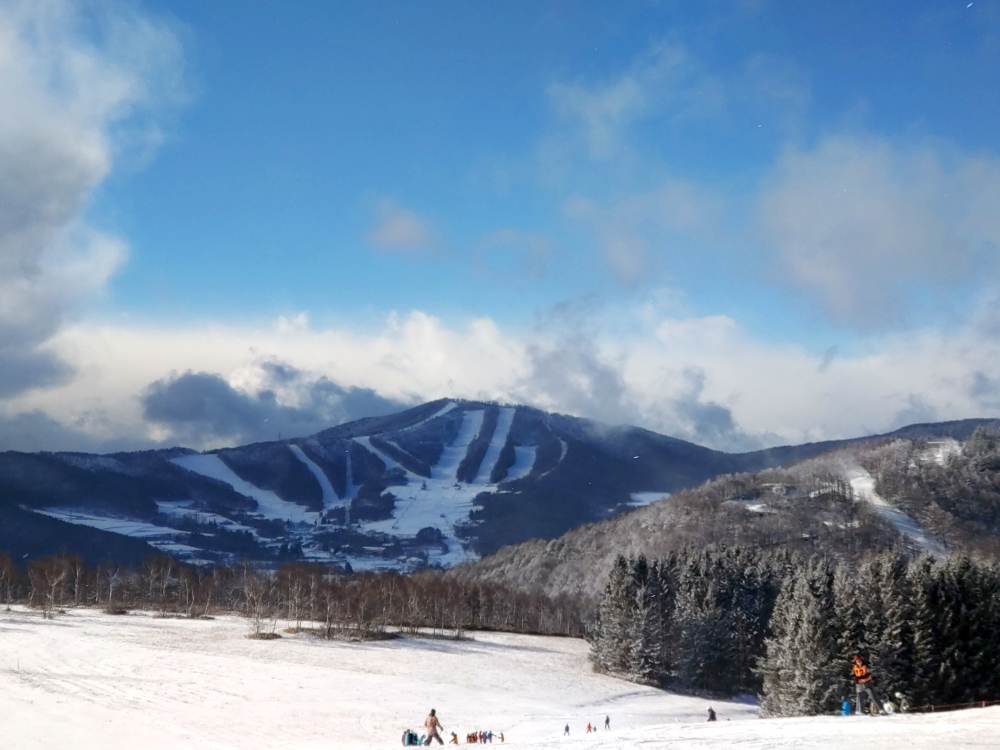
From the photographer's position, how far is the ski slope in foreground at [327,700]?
29.9m

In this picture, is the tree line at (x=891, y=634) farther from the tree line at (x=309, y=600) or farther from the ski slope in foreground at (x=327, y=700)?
the tree line at (x=309, y=600)

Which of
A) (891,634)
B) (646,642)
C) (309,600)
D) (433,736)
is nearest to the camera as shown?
(433,736)

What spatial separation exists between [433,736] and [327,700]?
972 inches

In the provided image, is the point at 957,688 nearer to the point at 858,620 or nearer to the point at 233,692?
the point at 858,620

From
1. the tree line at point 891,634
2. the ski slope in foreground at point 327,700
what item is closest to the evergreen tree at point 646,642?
the ski slope in foreground at point 327,700

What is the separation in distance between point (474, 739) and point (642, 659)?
51.2 meters

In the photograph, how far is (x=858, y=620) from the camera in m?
56.8

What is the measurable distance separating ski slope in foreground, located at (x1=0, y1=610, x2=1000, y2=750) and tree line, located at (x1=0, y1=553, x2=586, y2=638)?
40.5 ft

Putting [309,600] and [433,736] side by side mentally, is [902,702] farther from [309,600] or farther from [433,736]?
[309,600]

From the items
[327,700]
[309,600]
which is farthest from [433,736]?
[309,600]

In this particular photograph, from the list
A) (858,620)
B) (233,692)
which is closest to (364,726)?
(233,692)

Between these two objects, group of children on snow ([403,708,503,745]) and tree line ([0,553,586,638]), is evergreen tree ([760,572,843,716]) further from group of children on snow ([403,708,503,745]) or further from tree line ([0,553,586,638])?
tree line ([0,553,586,638])

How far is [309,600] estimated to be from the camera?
447 feet

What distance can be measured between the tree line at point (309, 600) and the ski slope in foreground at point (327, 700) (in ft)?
40.5
